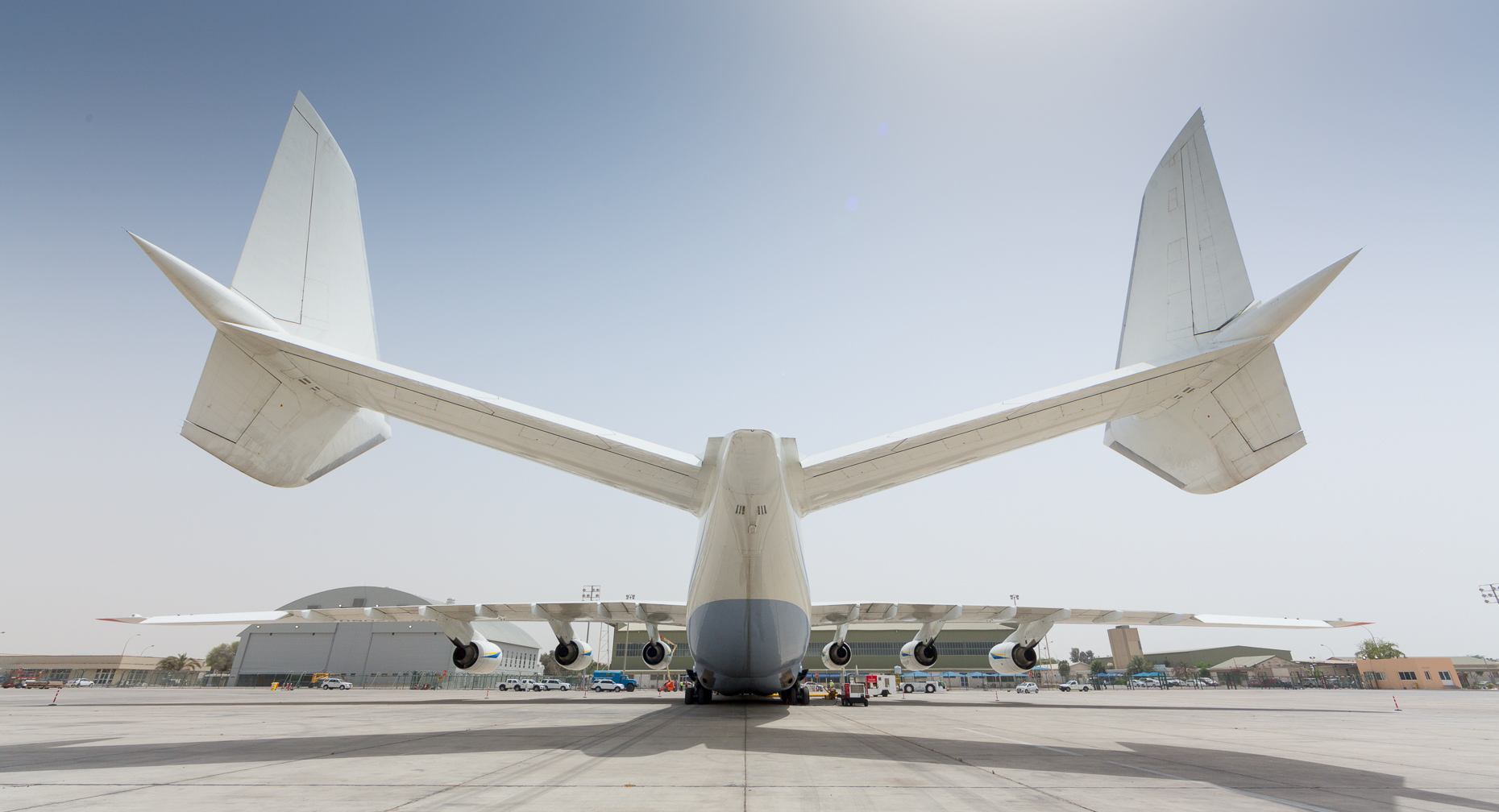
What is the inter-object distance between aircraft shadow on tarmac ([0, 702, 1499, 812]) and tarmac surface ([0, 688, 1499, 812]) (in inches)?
1.9

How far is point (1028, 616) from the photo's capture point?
22.3m

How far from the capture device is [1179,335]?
9625mm

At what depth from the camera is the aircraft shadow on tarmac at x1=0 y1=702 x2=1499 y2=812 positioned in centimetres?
630

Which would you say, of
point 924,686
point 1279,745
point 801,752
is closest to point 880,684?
point 924,686

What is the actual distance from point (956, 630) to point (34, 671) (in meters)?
99.7

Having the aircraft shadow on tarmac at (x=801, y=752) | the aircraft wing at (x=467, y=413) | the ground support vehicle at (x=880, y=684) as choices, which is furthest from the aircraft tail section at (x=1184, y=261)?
the ground support vehicle at (x=880, y=684)

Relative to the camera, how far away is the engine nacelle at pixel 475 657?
62.8 ft

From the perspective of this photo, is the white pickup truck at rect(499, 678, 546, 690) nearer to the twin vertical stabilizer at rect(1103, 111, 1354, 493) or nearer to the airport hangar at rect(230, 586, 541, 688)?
the airport hangar at rect(230, 586, 541, 688)

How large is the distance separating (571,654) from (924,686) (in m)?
46.4

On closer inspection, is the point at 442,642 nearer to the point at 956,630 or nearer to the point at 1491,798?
the point at 956,630

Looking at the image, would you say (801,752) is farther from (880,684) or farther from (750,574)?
(880,684)

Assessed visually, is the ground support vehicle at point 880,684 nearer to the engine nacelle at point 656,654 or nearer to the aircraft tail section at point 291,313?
the engine nacelle at point 656,654

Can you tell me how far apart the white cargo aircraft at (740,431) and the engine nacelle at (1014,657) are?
41.1ft

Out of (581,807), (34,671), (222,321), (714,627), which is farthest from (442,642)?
(581,807)
